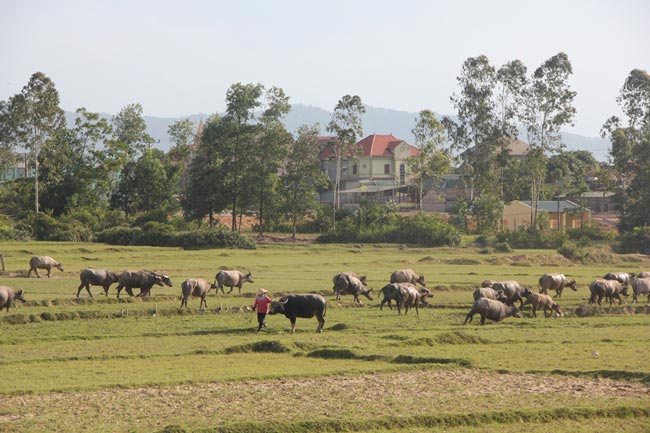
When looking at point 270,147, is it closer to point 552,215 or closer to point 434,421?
point 552,215

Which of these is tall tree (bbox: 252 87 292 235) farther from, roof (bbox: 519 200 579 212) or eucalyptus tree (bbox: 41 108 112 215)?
roof (bbox: 519 200 579 212)

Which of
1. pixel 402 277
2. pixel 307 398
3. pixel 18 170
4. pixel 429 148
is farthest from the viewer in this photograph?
pixel 18 170

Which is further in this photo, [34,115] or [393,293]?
[34,115]

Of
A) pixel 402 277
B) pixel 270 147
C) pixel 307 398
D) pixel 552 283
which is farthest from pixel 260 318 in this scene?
pixel 270 147

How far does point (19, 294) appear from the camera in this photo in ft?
103

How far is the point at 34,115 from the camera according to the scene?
228ft

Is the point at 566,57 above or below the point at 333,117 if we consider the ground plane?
above

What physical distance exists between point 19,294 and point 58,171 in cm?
4472

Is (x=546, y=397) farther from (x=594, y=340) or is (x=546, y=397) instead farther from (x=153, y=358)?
(x=153, y=358)

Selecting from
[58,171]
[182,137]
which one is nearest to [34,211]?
[58,171]

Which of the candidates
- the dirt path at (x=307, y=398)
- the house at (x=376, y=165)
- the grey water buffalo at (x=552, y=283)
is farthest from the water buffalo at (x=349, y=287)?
the house at (x=376, y=165)

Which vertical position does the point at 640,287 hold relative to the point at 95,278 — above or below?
below

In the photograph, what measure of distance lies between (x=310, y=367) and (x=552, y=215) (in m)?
63.1

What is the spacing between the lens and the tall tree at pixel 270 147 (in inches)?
2783
